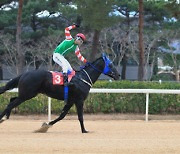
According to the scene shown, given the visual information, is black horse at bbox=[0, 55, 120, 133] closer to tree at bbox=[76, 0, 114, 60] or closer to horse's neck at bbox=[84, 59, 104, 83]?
horse's neck at bbox=[84, 59, 104, 83]

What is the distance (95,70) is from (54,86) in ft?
3.19

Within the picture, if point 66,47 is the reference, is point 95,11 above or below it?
above

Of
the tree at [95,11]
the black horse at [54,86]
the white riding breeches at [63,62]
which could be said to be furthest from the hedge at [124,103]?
the tree at [95,11]

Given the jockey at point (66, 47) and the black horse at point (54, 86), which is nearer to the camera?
the black horse at point (54, 86)

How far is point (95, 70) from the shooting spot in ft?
32.4

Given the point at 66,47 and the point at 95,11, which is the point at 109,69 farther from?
the point at 95,11

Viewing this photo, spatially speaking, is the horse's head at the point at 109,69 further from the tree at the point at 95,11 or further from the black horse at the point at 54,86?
the tree at the point at 95,11

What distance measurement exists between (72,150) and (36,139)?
4.28 feet

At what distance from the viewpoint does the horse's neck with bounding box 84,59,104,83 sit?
9797 millimetres

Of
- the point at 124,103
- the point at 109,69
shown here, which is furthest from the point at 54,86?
the point at 124,103

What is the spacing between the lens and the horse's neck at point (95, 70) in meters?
9.80

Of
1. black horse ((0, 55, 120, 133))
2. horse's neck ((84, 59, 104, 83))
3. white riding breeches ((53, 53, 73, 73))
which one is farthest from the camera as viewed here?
horse's neck ((84, 59, 104, 83))

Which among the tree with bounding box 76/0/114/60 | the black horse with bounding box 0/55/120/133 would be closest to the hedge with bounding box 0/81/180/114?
the black horse with bounding box 0/55/120/133

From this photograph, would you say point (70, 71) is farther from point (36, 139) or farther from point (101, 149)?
point (101, 149)
